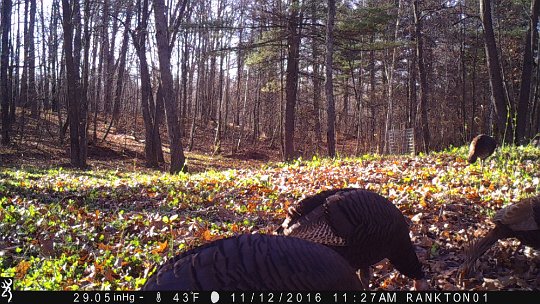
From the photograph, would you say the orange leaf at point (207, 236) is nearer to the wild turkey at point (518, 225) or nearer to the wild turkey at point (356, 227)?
the wild turkey at point (356, 227)

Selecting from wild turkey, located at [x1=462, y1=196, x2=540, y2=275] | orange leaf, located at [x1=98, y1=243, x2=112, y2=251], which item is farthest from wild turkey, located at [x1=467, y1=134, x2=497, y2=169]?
orange leaf, located at [x1=98, y1=243, x2=112, y2=251]

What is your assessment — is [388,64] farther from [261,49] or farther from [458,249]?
[458,249]

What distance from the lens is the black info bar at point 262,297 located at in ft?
6.74

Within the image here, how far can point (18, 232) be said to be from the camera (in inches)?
257

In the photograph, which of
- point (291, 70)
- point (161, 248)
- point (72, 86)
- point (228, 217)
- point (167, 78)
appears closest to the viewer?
point (161, 248)

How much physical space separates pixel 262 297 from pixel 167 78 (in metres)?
13.9

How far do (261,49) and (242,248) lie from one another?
2105cm

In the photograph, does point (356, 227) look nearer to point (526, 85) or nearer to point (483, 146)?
point (483, 146)

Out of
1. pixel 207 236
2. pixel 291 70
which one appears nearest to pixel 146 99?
pixel 291 70

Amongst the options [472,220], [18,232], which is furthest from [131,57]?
[472,220]

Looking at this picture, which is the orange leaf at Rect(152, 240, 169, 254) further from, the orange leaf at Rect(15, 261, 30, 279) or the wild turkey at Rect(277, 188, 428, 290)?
the wild turkey at Rect(277, 188, 428, 290)

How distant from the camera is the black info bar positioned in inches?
80.9

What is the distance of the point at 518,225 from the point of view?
3.90 metres

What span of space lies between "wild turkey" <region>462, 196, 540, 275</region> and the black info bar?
480 mm
